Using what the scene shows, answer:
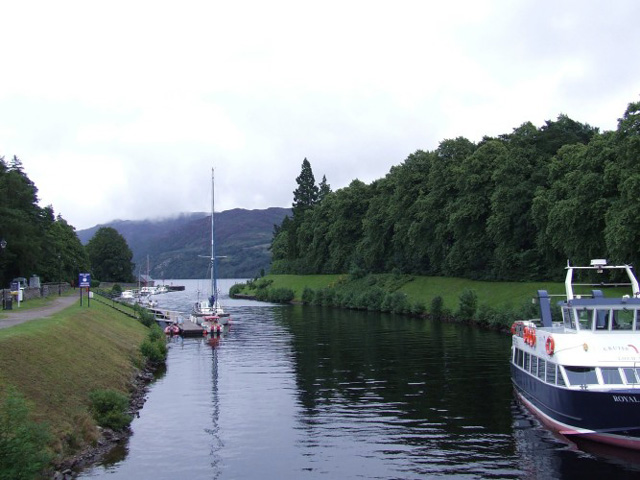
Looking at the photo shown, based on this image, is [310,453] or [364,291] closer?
[310,453]

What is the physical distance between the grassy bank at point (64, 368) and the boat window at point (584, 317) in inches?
965

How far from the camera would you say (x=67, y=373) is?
111 feet

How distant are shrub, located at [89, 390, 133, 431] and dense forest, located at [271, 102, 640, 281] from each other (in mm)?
48291

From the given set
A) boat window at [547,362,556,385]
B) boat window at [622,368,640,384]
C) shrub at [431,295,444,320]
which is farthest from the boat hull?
shrub at [431,295,444,320]

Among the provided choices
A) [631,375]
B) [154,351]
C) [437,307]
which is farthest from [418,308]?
[631,375]

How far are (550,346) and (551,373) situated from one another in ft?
4.35

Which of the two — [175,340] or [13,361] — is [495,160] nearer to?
[175,340]

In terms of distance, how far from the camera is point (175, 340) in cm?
7838

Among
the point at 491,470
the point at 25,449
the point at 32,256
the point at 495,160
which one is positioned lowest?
the point at 491,470

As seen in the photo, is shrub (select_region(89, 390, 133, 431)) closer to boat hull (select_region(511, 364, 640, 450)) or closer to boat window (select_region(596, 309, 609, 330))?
boat hull (select_region(511, 364, 640, 450))

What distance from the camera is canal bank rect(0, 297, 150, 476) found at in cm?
2686

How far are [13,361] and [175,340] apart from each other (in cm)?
4902

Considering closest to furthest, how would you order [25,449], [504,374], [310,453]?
1. [25,449]
2. [310,453]
3. [504,374]

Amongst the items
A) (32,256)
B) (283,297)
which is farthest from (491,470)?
(283,297)
